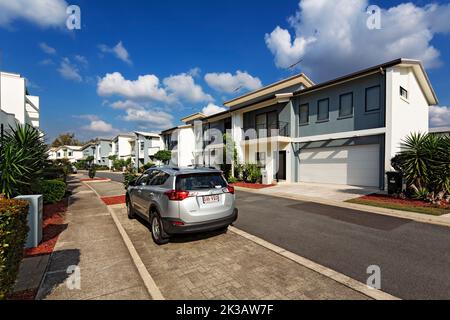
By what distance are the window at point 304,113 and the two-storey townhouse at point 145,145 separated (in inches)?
1132

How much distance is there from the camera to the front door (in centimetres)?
1794

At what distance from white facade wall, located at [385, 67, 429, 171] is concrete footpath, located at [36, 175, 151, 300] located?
13.7m

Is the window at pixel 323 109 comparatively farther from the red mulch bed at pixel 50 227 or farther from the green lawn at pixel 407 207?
the red mulch bed at pixel 50 227

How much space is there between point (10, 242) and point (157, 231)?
2641 millimetres

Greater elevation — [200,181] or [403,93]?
[403,93]

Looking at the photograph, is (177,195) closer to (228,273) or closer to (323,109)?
(228,273)

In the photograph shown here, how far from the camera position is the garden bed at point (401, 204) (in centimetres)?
784

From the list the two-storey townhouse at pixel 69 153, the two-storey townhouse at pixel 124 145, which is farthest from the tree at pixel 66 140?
the two-storey townhouse at pixel 124 145

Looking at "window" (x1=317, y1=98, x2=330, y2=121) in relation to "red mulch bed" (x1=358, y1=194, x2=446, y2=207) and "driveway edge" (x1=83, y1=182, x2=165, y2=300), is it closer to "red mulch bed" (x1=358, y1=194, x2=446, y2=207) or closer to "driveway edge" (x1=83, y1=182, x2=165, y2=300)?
"red mulch bed" (x1=358, y1=194, x2=446, y2=207)

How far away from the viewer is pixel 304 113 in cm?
1692

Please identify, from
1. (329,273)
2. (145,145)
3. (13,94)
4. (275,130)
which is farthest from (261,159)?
(145,145)

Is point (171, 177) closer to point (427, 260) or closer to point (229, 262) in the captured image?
point (229, 262)

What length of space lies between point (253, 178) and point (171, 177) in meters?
13.3
